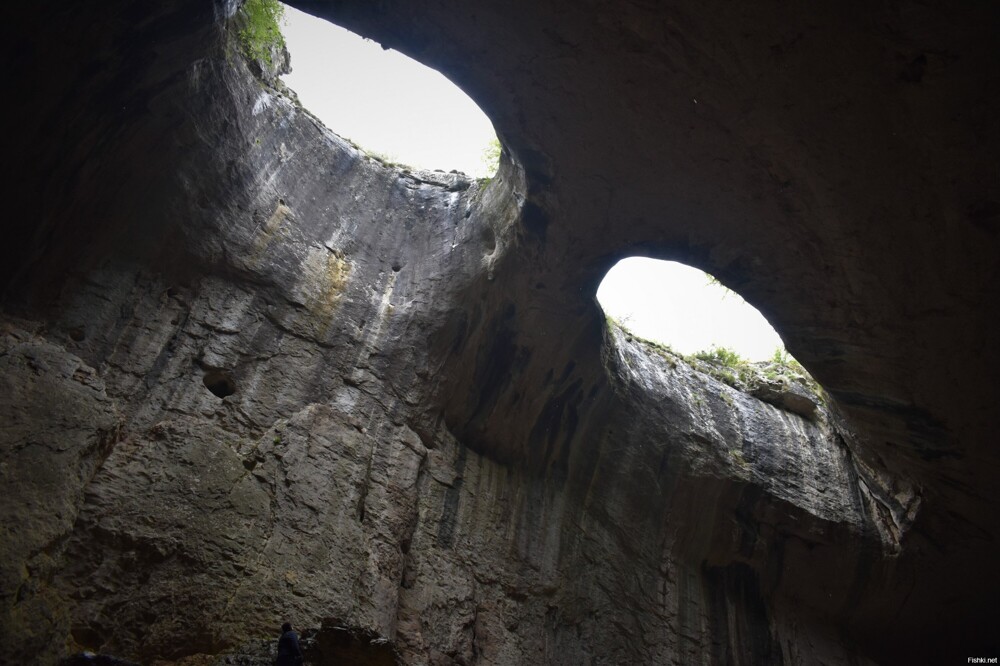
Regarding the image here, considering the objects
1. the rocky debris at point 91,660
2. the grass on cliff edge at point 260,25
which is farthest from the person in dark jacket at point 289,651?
the grass on cliff edge at point 260,25

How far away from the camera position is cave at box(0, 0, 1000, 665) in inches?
218

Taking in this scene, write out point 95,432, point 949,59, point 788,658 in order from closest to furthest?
point 949,59
point 95,432
point 788,658

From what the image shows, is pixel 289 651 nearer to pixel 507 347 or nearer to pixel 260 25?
pixel 507 347

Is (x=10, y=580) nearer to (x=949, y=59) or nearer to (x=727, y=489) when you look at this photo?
(x=949, y=59)

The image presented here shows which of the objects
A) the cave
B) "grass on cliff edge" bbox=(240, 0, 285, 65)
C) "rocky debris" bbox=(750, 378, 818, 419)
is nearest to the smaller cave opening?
the cave

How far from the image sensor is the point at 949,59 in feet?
15.8

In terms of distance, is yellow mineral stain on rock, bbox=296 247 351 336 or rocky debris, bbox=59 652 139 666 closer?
rocky debris, bbox=59 652 139 666

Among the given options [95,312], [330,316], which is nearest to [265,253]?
[330,316]

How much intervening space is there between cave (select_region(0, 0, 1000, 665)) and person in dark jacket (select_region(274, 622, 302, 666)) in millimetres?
447

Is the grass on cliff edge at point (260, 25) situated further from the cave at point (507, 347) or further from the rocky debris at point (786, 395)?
the rocky debris at point (786, 395)

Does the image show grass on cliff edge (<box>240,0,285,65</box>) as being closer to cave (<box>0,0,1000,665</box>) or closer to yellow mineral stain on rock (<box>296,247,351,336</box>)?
cave (<box>0,0,1000,665</box>)

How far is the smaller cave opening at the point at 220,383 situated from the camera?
7453mm

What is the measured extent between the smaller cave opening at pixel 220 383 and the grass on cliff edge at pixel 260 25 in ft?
13.9

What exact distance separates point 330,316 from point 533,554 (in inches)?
175
